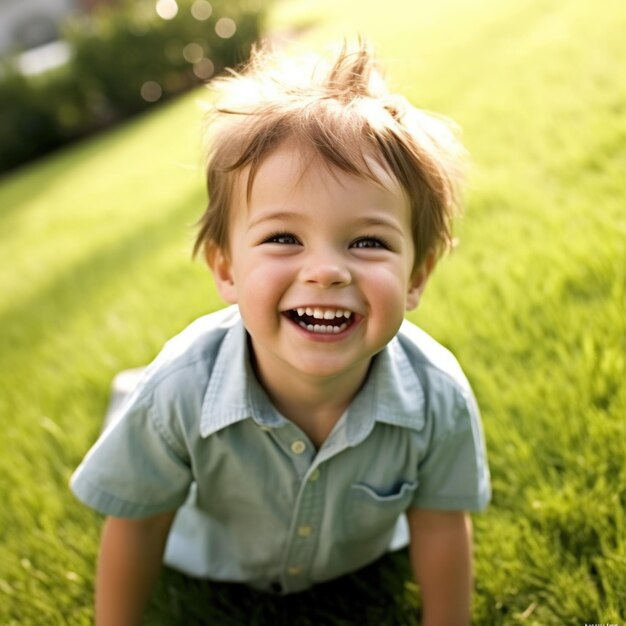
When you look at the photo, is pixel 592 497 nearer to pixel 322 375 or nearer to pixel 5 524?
pixel 322 375

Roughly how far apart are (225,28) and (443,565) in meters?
8.52

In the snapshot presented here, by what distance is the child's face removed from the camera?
4.33ft

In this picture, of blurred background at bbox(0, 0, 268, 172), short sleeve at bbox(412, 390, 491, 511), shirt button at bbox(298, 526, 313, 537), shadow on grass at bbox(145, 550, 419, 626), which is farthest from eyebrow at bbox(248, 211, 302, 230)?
blurred background at bbox(0, 0, 268, 172)

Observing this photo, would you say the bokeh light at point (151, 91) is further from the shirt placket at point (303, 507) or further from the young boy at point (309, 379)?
the shirt placket at point (303, 507)

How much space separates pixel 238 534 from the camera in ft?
5.64

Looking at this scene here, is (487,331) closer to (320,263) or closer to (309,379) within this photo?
(309,379)

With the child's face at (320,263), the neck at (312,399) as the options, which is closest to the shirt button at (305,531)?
the neck at (312,399)

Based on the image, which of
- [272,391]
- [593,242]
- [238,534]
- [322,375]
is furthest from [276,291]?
[593,242]

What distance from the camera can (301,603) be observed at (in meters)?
1.78

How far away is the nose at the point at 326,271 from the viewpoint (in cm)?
128

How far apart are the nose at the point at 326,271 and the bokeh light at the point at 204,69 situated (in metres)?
8.45

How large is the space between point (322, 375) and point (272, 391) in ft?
0.82

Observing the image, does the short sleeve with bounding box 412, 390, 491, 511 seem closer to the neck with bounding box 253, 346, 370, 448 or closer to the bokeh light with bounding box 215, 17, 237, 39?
the neck with bounding box 253, 346, 370, 448

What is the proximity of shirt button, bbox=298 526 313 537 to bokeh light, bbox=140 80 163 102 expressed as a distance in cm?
823
